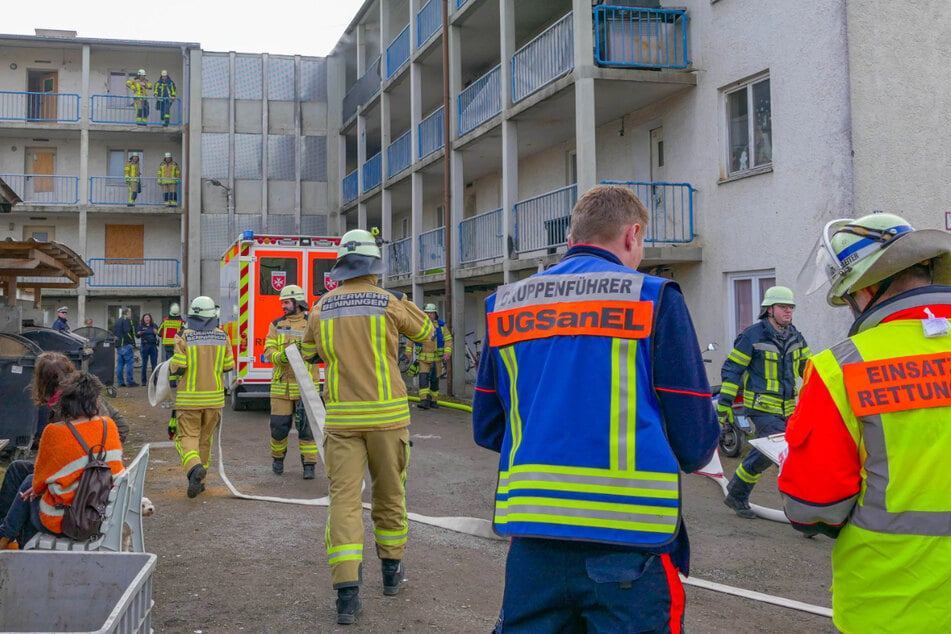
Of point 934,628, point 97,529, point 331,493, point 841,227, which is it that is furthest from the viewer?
point 331,493

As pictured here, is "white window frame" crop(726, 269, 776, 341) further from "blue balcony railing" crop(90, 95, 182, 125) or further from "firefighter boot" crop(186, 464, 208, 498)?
"blue balcony railing" crop(90, 95, 182, 125)

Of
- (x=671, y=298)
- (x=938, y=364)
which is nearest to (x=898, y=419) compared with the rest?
(x=938, y=364)

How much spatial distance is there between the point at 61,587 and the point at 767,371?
18.6ft

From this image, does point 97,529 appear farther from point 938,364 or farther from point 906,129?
point 906,129

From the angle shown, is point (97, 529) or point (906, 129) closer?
point (97, 529)

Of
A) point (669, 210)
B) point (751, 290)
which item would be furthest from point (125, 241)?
point (751, 290)

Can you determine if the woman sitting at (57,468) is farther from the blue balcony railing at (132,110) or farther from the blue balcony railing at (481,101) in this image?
the blue balcony railing at (132,110)

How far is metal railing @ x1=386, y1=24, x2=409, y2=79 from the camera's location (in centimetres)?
2217

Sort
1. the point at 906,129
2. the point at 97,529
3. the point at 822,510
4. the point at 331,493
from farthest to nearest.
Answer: the point at 906,129
the point at 331,493
the point at 97,529
the point at 822,510

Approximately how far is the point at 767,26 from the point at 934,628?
10476 mm

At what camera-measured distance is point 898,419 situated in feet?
6.82

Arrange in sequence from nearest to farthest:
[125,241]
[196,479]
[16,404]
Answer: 1. [196,479]
2. [16,404]
3. [125,241]

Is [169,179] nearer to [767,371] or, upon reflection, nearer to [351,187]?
[351,187]

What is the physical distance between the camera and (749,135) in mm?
11523
